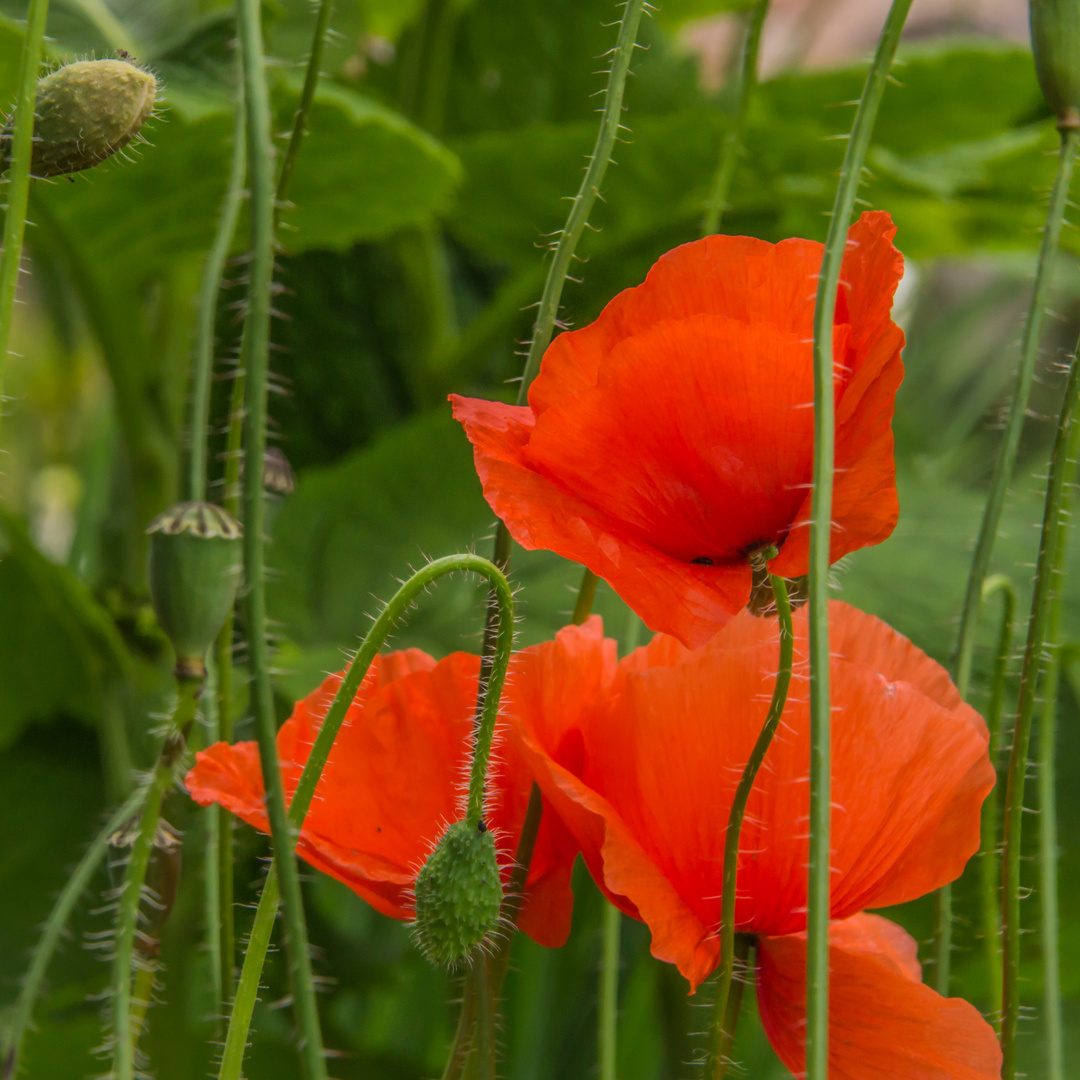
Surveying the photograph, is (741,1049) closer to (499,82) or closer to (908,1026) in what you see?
(908,1026)

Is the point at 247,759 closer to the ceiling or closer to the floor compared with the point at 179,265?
closer to the floor

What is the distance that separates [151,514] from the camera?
45 cm

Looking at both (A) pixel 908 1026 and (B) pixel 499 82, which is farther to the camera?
(B) pixel 499 82

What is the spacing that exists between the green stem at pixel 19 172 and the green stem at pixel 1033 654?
0.14 meters

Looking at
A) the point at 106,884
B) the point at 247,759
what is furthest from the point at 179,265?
the point at 247,759

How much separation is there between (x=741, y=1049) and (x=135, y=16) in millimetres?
512

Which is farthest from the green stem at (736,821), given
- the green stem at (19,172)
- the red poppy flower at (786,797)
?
the green stem at (19,172)

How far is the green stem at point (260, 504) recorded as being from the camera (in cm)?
13

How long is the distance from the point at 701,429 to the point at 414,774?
0.25 ft

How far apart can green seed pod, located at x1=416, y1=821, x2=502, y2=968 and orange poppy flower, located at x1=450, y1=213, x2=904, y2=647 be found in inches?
1.5

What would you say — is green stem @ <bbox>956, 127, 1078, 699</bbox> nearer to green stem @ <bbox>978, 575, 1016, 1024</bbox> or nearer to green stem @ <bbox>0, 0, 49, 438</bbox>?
green stem @ <bbox>978, 575, 1016, 1024</bbox>

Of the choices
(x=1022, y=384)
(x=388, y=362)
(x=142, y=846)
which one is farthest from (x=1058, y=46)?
(x=388, y=362)

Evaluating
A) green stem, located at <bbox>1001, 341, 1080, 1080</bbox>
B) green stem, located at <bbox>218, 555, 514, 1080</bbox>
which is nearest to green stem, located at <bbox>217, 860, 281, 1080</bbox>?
green stem, located at <bbox>218, 555, 514, 1080</bbox>

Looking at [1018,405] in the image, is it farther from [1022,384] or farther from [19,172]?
[19,172]
